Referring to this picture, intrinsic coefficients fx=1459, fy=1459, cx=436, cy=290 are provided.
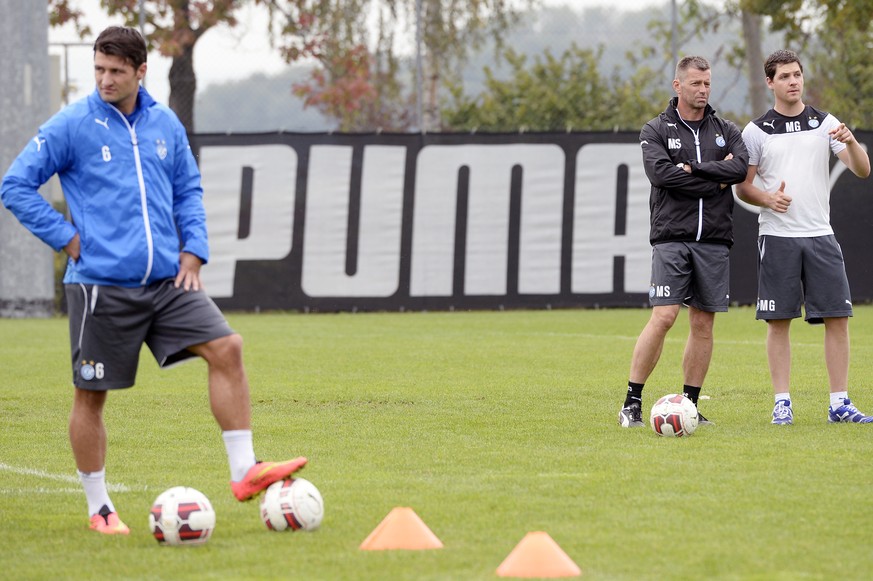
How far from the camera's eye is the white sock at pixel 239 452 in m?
5.83

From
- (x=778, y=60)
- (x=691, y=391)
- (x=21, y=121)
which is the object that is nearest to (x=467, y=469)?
(x=691, y=391)

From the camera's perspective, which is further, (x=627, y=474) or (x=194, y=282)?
(x=627, y=474)

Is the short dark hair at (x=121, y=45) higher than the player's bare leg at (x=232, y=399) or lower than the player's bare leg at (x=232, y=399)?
higher

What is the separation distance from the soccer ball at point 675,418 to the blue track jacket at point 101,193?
3166 mm

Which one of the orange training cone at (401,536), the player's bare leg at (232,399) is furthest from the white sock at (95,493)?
the orange training cone at (401,536)

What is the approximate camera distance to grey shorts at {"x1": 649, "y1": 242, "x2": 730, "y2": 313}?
8.38 metres

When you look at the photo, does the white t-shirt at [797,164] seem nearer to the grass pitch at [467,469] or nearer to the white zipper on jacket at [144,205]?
the grass pitch at [467,469]

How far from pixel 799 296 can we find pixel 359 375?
14.4ft

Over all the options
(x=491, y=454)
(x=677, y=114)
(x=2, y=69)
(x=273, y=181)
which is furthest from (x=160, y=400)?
(x=2, y=69)

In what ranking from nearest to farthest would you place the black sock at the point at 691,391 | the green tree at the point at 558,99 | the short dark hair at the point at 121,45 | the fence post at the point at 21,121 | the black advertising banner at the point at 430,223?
the short dark hair at the point at 121,45 < the black sock at the point at 691,391 < the black advertising banner at the point at 430,223 < the fence post at the point at 21,121 < the green tree at the point at 558,99

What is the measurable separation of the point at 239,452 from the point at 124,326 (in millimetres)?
685

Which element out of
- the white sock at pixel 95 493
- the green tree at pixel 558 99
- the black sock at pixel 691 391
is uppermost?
the green tree at pixel 558 99

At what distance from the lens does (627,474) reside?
676 cm

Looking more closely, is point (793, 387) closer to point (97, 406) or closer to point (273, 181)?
point (97, 406)
